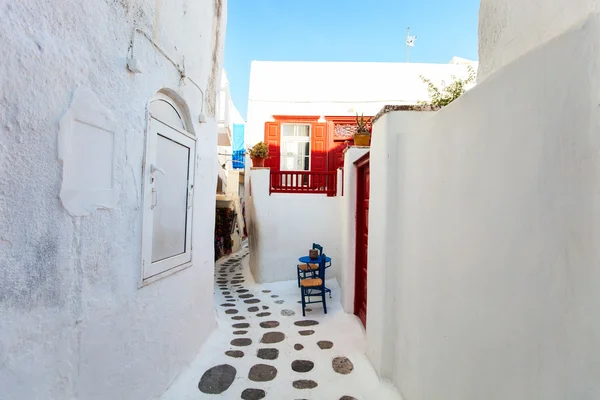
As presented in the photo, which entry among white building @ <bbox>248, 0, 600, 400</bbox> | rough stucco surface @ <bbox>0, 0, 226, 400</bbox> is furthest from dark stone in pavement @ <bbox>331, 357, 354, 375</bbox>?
rough stucco surface @ <bbox>0, 0, 226, 400</bbox>

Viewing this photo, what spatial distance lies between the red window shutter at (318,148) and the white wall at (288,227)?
189 centimetres

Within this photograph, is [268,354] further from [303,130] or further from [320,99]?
[320,99]

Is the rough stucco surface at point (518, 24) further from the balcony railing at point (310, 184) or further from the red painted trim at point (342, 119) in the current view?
the red painted trim at point (342, 119)

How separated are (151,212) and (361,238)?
3063 millimetres

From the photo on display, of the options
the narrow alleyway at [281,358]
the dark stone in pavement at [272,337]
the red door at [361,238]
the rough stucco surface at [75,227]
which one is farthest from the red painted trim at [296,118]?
the dark stone in pavement at [272,337]

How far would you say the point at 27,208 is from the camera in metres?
1.47

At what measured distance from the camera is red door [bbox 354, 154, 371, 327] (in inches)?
176

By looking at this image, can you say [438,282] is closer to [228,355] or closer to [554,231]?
[554,231]

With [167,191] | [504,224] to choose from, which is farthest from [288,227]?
[504,224]

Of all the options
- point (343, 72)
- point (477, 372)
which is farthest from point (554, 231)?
point (343, 72)

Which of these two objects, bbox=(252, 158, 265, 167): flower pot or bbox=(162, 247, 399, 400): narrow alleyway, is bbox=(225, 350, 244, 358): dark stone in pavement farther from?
bbox=(252, 158, 265, 167): flower pot

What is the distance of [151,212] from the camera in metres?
2.62

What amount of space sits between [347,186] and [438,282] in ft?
10.1

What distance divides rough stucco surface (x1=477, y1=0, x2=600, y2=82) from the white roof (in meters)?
6.90
